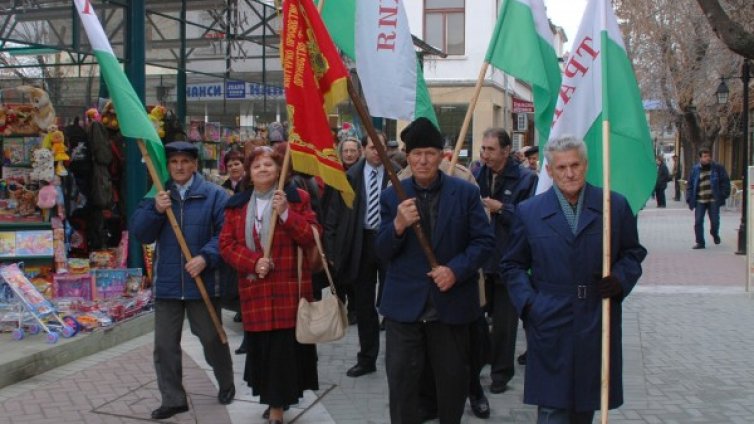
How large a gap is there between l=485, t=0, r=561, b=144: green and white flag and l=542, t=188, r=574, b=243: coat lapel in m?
1.76

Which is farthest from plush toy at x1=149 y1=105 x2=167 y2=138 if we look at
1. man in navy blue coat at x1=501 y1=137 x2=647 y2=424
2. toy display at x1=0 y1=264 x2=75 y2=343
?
man in navy blue coat at x1=501 y1=137 x2=647 y2=424

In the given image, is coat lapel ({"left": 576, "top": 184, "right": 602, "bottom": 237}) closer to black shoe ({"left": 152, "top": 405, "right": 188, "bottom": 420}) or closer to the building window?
black shoe ({"left": 152, "top": 405, "right": 188, "bottom": 420})

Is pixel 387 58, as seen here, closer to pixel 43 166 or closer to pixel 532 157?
pixel 43 166

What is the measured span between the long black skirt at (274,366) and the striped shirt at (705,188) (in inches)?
506

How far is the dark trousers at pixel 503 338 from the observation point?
627 cm

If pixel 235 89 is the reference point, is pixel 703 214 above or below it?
below

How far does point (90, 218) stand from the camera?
346 inches

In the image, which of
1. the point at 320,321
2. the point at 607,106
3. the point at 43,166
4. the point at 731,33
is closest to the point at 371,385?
the point at 320,321

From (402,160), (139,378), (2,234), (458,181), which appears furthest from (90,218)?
(458,181)

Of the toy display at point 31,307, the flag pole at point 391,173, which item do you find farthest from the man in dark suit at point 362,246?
the toy display at point 31,307

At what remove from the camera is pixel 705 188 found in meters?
16.2

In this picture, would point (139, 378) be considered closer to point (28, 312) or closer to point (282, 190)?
point (28, 312)

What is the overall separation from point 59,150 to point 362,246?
349 cm

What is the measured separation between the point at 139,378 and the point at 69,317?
119cm
